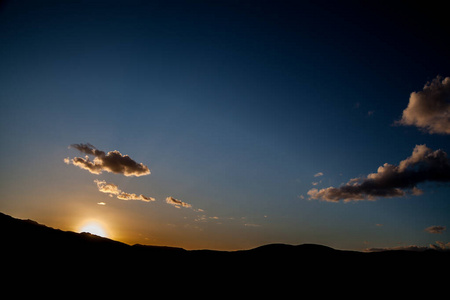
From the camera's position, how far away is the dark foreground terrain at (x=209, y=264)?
130 feet

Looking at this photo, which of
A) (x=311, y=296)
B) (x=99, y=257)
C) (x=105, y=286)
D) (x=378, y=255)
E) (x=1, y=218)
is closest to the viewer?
(x=105, y=286)

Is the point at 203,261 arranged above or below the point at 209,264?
above

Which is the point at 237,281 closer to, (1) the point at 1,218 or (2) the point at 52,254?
(2) the point at 52,254

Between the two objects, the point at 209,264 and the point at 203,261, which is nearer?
the point at 209,264

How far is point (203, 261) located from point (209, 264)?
8.78 feet

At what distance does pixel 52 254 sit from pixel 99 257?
27.3ft

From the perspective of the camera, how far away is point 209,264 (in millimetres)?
53406

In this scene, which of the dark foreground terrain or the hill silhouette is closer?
the dark foreground terrain

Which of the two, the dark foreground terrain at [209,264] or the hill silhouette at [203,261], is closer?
the dark foreground terrain at [209,264]

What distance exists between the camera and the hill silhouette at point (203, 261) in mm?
41438

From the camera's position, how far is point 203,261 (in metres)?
55.5

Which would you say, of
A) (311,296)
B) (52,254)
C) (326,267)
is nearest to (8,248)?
(52,254)

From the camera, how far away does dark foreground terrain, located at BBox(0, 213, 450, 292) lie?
3956cm

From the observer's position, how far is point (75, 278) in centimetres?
3631
